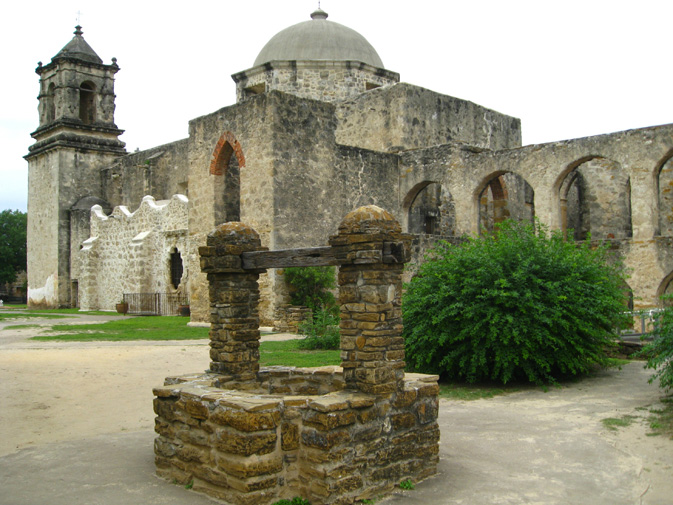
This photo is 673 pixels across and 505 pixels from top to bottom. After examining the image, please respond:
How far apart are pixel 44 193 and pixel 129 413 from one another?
24.5m

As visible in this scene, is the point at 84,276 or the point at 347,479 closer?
the point at 347,479

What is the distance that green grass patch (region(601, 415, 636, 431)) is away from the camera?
6.68 m

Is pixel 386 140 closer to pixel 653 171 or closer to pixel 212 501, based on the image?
pixel 653 171

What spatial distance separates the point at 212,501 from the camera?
187 inches

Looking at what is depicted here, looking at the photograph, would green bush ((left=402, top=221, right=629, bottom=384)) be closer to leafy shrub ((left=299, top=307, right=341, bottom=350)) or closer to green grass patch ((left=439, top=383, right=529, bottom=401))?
green grass patch ((left=439, top=383, right=529, bottom=401))

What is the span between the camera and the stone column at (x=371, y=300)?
16.4 ft

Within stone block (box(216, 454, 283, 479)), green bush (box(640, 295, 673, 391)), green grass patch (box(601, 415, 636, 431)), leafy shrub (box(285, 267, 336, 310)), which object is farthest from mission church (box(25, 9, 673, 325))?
stone block (box(216, 454, 283, 479))

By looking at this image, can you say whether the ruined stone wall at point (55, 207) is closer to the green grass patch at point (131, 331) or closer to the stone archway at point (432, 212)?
the green grass patch at point (131, 331)

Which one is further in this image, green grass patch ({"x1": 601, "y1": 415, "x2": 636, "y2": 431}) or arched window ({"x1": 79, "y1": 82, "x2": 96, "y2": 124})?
arched window ({"x1": 79, "y1": 82, "x2": 96, "y2": 124})

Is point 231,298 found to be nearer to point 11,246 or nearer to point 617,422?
point 617,422

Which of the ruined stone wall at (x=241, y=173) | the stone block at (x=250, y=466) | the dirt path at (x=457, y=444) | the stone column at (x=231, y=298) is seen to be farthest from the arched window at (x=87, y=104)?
the stone block at (x=250, y=466)

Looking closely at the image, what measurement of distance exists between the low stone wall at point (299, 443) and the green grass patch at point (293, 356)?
14.6 feet

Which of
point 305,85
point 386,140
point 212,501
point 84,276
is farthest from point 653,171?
point 84,276

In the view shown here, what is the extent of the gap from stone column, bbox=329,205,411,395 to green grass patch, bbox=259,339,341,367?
4588 millimetres
